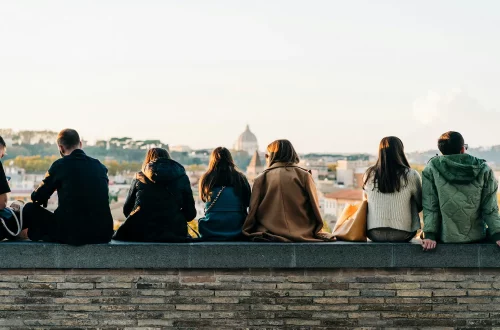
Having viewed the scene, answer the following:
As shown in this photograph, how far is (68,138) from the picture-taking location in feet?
19.7

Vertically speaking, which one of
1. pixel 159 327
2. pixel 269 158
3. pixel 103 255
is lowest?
pixel 159 327

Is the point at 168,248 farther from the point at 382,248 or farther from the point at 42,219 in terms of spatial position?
the point at 382,248

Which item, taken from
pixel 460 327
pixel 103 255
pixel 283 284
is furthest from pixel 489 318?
pixel 103 255

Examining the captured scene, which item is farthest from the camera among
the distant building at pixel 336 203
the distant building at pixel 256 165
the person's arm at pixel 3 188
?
the distant building at pixel 336 203

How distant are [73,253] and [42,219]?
38cm

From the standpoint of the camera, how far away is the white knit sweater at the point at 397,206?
6086mm

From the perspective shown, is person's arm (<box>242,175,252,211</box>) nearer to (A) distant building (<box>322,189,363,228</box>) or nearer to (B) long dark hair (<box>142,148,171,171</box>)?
(B) long dark hair (<box>142,148,171,171</box>)

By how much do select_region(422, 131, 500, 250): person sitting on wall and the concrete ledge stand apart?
288mm

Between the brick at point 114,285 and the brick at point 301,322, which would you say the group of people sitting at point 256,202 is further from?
the brick at point 301,322

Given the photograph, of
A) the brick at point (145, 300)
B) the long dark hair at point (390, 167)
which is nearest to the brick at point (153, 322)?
the brick at point (145, 300)

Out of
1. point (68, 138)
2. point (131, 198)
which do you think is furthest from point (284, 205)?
point (68, 138)

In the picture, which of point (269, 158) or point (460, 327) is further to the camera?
point (269, 158)

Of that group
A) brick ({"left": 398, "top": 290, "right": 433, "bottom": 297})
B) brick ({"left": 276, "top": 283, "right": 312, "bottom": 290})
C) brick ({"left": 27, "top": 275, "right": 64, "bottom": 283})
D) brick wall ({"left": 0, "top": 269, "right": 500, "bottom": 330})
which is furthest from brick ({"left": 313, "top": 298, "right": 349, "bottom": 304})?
brick ({"left": 27, "top": 275, "right": 64, "bottom": 283})

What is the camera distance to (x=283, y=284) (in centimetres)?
596
